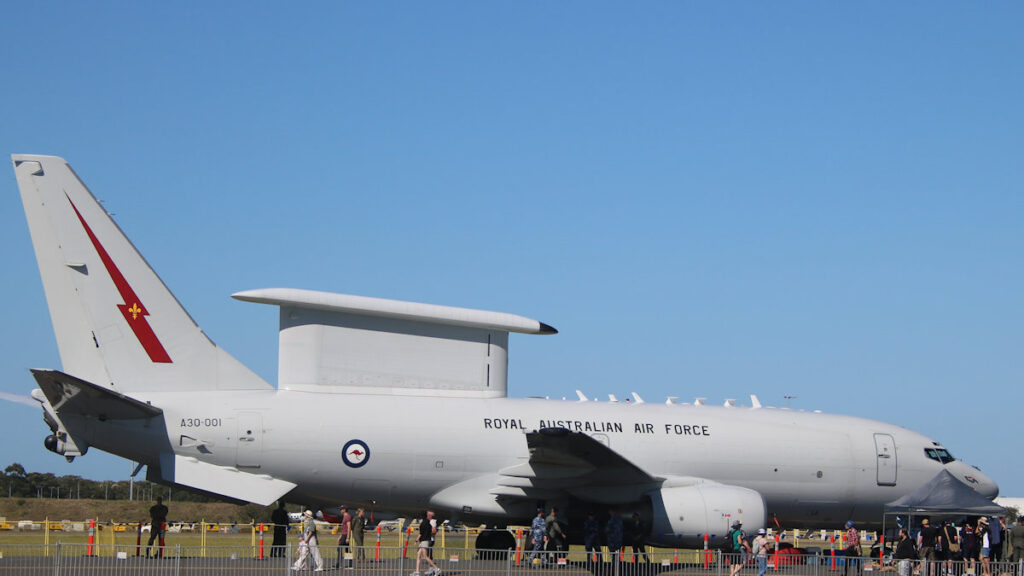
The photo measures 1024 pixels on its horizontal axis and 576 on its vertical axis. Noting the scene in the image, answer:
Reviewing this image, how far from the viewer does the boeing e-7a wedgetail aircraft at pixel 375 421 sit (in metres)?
21.9

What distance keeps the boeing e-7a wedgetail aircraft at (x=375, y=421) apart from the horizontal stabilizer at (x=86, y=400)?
5 cm

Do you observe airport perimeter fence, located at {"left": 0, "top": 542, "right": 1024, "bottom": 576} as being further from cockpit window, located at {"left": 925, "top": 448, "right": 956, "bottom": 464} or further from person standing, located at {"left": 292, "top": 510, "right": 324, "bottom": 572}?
cockpit window, located at {"left": 925, "top": 448, "right": 956, "bottom": 464}

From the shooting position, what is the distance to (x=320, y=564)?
19016 mm

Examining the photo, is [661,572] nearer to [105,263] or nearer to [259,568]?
[259,568]

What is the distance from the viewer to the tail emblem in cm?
2225

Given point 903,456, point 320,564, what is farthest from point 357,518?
point 903,456

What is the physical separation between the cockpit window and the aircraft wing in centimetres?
760

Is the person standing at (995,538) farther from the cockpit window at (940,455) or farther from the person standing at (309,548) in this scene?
the person standing at (309,548)

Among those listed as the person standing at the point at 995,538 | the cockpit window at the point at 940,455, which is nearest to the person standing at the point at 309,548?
the person standing at the point at 995,538

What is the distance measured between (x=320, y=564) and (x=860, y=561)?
9.02 metres

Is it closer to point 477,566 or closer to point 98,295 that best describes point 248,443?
point 98,295

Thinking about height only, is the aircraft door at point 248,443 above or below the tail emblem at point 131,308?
below

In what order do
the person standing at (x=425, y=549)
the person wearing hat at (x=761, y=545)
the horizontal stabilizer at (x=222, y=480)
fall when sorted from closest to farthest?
the person standing at (x=425, y=549) → the person wearing hat at (x=761, y=545) → the horizontal stabilizer at (x=222, y=480)

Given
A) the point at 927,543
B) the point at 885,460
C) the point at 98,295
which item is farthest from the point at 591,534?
the point at 98,295
